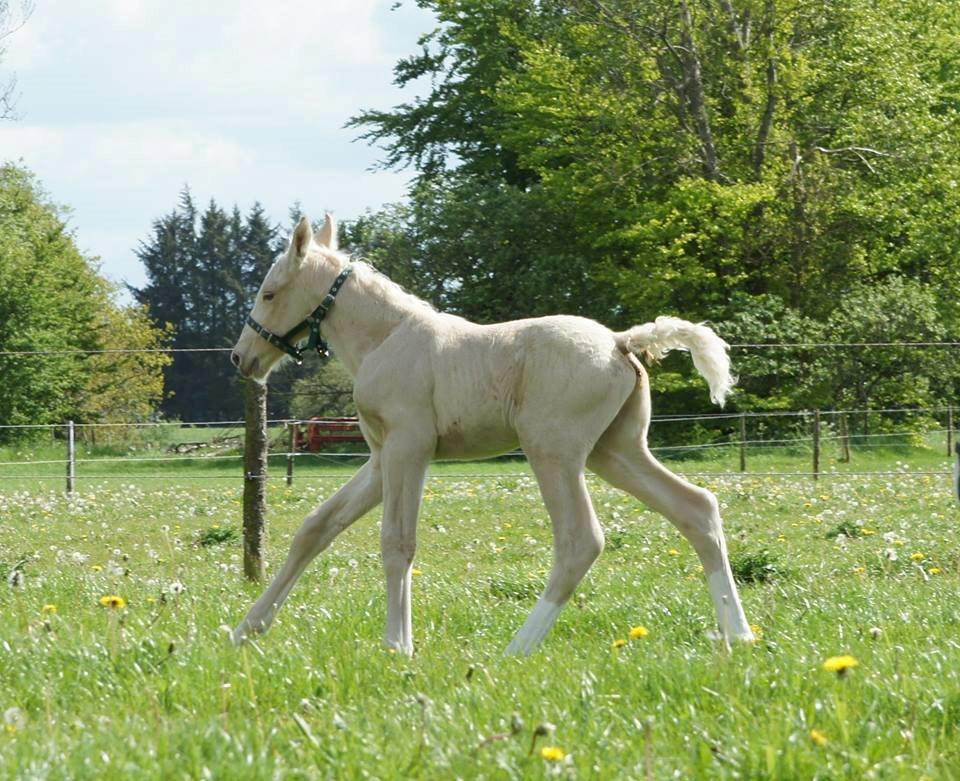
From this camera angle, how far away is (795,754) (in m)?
3.58

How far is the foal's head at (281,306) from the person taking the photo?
23.2ft

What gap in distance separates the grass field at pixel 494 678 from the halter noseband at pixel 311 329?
1.37m

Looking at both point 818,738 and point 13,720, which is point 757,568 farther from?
point 13,720

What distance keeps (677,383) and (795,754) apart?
31.5 meters

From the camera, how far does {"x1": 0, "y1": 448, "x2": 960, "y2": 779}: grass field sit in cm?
366

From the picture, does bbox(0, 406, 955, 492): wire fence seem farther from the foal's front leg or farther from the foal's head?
the foal's front leg

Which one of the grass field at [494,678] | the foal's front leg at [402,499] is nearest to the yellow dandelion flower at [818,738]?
the grass field at [494,678]

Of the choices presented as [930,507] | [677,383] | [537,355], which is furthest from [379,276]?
[677,383]

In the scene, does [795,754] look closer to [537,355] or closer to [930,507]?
[537,355]

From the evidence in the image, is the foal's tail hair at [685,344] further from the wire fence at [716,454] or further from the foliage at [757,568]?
the wire fence at [716,454]

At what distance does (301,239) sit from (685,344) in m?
2.02

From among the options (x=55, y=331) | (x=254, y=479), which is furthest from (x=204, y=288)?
(x=254, y=479)

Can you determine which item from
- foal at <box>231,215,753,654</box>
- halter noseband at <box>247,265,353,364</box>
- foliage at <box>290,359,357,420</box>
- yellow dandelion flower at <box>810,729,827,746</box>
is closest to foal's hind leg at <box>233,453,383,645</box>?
foal at <box>231,215,753,654</box>

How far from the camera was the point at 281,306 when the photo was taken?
7.16 meters
